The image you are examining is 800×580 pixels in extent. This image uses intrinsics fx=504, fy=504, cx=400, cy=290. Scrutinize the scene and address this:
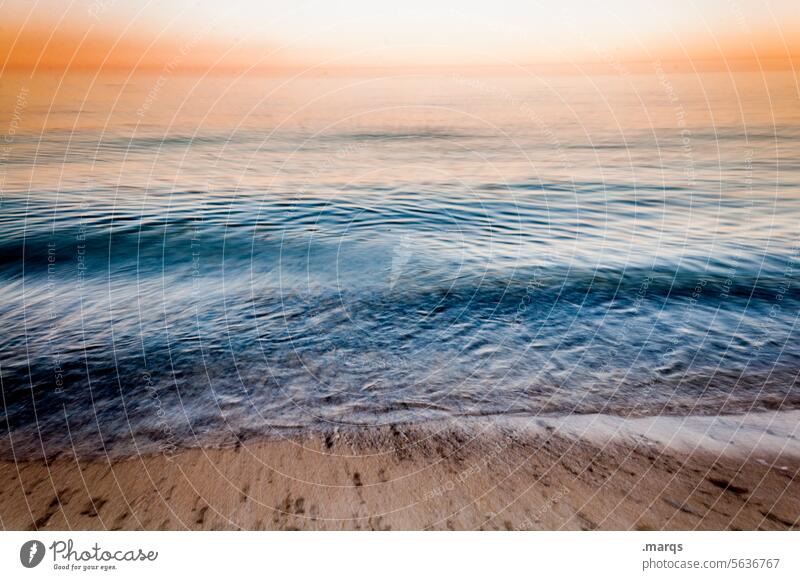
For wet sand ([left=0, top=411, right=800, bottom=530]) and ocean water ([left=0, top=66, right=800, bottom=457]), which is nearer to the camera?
wet sand ([left=0, top=411, right=800, bottom=530])

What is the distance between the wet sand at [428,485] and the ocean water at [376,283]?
17.5 inches

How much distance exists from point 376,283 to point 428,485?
16.5ft

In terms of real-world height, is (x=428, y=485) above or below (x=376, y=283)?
below

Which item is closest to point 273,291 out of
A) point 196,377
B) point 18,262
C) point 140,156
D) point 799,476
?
point 196,377

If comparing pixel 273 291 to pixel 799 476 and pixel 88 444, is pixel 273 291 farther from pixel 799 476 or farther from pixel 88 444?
pixel 799 476

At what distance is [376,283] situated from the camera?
29.0ft

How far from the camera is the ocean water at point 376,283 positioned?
5.55 m

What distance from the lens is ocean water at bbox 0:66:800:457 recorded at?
555cm

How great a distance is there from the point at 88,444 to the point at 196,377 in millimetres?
1403

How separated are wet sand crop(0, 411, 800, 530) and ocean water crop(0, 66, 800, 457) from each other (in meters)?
0.44

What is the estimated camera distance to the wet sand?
3.96m

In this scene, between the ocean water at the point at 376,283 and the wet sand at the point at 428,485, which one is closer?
the wet sand at the point at 428,485

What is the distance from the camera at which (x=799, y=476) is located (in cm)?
431

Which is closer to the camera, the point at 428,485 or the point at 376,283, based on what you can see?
the point at 428,485
